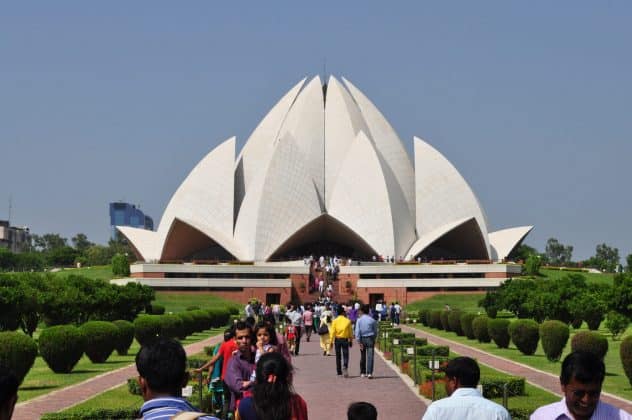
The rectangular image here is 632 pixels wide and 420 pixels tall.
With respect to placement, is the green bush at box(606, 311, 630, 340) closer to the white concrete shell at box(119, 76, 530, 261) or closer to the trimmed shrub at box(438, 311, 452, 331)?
the trimmed shrub at box(438, 311, 452, 331)

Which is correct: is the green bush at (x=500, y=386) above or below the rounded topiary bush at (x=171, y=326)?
below

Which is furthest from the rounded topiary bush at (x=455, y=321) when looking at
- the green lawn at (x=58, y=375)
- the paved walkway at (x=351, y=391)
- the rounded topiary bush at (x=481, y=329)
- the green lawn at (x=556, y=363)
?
the green lawn at (x=58, y=375)

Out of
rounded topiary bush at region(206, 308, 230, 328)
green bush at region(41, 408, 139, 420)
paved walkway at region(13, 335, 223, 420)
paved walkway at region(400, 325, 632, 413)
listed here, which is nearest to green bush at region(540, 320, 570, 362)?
paved walkway at region(400, 325, 632, 413)

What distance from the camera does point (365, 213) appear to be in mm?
51750

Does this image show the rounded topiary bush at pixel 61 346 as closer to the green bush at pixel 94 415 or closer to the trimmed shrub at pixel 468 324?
the green bush at pixel 94 415

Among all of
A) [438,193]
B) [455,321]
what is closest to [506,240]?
[438,193]

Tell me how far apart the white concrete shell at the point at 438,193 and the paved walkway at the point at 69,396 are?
125ft

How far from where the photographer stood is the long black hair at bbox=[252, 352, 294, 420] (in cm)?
405

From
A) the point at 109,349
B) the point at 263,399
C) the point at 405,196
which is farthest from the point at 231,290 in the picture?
the point at 263,399

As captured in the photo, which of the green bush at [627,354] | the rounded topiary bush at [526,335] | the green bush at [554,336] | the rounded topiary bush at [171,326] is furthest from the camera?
the rounded topiary bush at [171,326]

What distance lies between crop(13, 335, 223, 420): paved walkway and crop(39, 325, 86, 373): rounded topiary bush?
54 centimetres

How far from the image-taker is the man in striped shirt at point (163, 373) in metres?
3.26

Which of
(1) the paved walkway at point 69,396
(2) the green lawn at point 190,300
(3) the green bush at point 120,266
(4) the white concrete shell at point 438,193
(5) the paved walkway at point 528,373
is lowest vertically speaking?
(1) the paved walkway at point 69,396

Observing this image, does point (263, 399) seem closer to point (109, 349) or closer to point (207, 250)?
point (109, 349)
